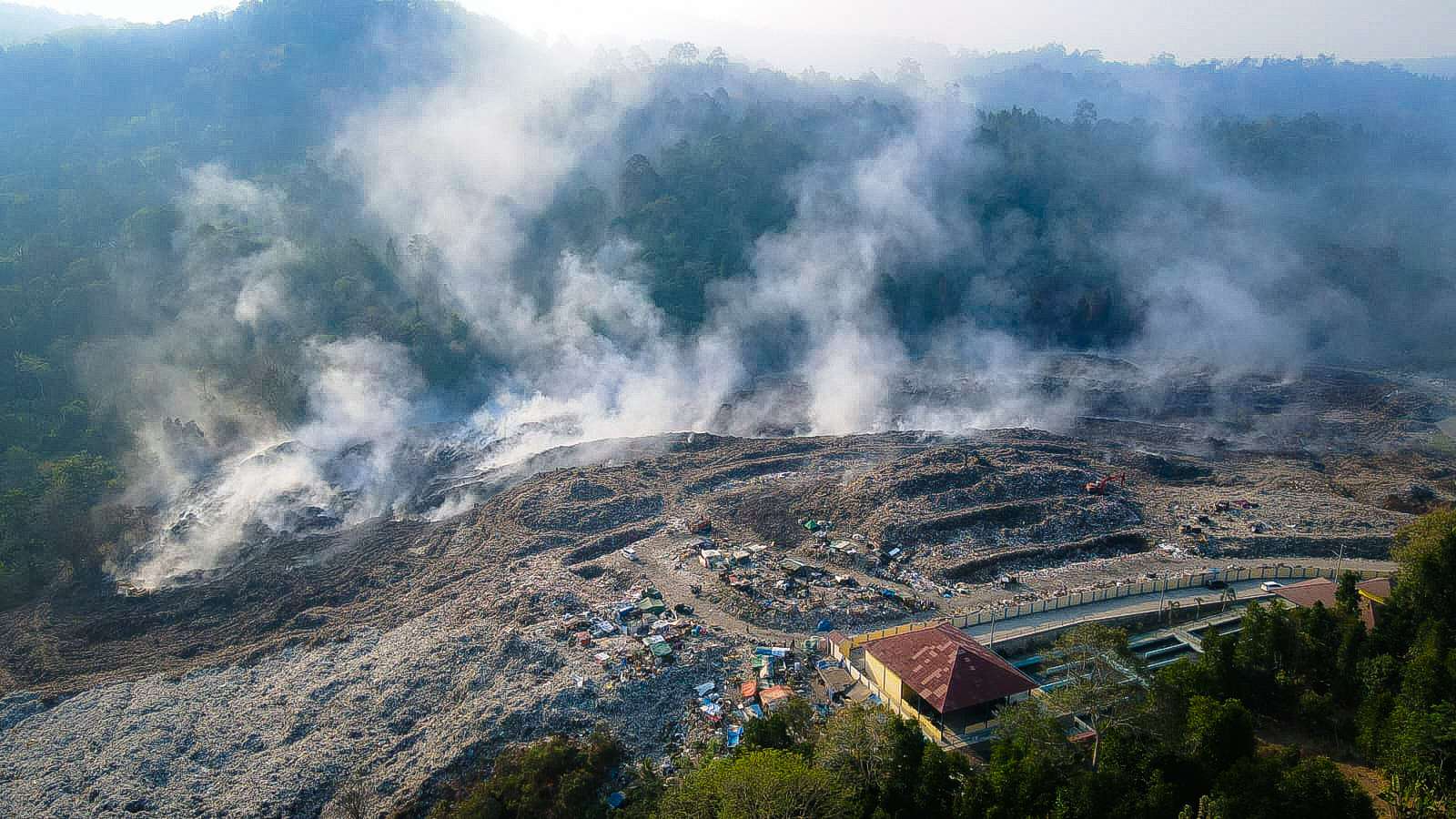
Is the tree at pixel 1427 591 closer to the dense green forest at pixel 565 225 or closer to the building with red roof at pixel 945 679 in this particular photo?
the building with red roof at pixel 945 679

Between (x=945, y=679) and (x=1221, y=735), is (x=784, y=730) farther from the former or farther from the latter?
(x=1221, y=735)

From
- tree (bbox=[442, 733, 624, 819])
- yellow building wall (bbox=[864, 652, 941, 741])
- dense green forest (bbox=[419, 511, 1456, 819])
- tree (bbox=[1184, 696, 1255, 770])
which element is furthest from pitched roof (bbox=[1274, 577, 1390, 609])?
tree (bbox=[442, 733, 624, 819])

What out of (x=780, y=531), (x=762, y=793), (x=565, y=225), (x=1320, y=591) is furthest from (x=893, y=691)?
(x=565, y=225)

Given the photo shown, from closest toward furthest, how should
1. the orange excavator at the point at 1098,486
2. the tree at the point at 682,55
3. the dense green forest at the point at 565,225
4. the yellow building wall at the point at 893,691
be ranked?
the yellow building wall at the point at 893,691, the orange excavator at the point at 1098,486, the dense green forest at the point at 565,225, the tree at the point at 682,55

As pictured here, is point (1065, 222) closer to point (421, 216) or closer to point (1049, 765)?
point (421, 216)

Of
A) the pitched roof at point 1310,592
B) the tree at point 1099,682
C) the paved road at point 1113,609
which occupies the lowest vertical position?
the paved road at point 1113,609

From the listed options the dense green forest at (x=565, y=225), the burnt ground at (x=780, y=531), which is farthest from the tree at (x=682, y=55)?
the burnt ground at (x=780, y=531)

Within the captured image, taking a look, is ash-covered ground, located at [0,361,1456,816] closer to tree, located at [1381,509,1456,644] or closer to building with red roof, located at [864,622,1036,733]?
building with red roof, located at [864,622,1036,733]
